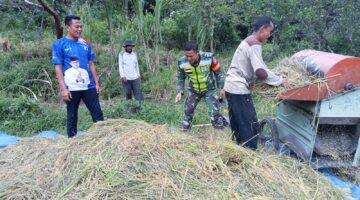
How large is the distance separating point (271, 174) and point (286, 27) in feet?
16.7

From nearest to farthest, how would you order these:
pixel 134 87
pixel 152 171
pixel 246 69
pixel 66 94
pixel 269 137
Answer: pixel 152 171 → pixel 246 69 → pixel 66 94 → pixel 269 137 → pixel 134 87

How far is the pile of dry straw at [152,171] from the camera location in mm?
3119

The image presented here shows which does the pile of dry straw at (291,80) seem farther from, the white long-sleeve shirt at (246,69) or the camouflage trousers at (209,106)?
the camouflage trousers at (209,106)

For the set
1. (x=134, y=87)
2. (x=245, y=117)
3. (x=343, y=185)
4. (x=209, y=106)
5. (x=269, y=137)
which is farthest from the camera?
(x=134, y=87)

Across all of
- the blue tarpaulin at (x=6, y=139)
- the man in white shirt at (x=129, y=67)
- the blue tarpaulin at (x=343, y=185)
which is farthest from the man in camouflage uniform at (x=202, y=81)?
the blue tarpaulin at (x=6, y=139)

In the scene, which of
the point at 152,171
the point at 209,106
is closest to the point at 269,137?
the point at 209,106

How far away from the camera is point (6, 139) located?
552 cm

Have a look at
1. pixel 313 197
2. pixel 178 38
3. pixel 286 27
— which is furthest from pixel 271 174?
pixel 178 38

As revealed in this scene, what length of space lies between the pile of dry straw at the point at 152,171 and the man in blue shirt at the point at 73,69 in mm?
831

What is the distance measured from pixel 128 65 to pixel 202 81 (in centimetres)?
245

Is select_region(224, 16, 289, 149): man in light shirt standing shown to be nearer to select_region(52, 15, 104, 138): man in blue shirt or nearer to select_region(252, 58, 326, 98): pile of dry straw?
select_region(252, 58, 326, 98): pile of dry straw

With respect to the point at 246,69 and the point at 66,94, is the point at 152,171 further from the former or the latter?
the point at 66,94

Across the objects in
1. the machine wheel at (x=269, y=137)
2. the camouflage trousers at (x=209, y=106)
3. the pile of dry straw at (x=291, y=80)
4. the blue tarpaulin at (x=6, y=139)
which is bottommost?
the blue tarpaulin at (x=6, y=139)

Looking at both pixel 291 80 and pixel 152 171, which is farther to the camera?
pixel 291 80
